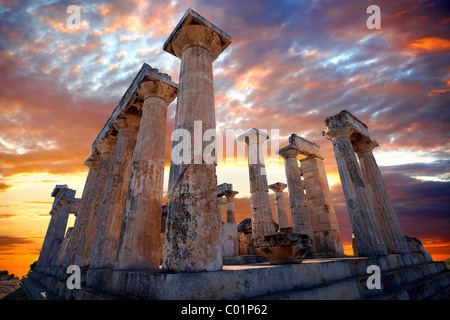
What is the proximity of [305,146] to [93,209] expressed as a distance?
12.7 metres

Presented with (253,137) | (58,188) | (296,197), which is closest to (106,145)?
(253,137)

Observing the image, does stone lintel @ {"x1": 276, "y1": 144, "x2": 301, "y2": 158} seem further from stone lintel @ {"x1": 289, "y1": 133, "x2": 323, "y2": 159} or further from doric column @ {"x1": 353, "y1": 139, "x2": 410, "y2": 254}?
doric column @ {"x1": 353, "y1": 139, "x2": 410, "y2": 254}

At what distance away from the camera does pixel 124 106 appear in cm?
796

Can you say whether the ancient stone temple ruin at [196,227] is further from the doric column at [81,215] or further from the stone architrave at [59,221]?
the stone architrave at [59,221]

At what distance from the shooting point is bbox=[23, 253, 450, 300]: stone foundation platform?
281cm

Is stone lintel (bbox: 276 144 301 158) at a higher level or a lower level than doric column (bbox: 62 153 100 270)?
higher

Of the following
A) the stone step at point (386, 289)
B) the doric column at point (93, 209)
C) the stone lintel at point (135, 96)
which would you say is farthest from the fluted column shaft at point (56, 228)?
the stone step at point (386, 289)

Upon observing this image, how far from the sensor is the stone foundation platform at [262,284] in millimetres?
2811

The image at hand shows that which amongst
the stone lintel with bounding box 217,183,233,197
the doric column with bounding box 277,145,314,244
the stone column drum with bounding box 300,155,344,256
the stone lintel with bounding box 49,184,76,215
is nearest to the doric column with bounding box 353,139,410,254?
the stone column drum with bounding box 300,155,344,256

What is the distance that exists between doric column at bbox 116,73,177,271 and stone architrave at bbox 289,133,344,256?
383 inches

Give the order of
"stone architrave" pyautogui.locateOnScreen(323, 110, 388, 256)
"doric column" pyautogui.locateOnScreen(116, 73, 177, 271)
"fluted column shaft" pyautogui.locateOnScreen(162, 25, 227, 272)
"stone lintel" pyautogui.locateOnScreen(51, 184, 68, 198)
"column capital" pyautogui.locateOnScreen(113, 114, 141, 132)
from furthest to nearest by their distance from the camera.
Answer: "stone lintel" pyautogui.locateOnScreen(51, 184, 68, 198)
"column capital" pyautogui.locateOnScreen(113, 114, 141, 132)
"stone architrave" pyautogui.locateOnScreen(323, 110, 388, 256)
"doric column" pyautogui.locateOnScreen(116, 73, 177, 271)
"fluted column shaft" pyautogui.locateOnScreen(162, 25, 227, 272)

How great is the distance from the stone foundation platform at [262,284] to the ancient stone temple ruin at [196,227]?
0.02 m

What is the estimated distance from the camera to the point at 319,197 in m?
14.1
